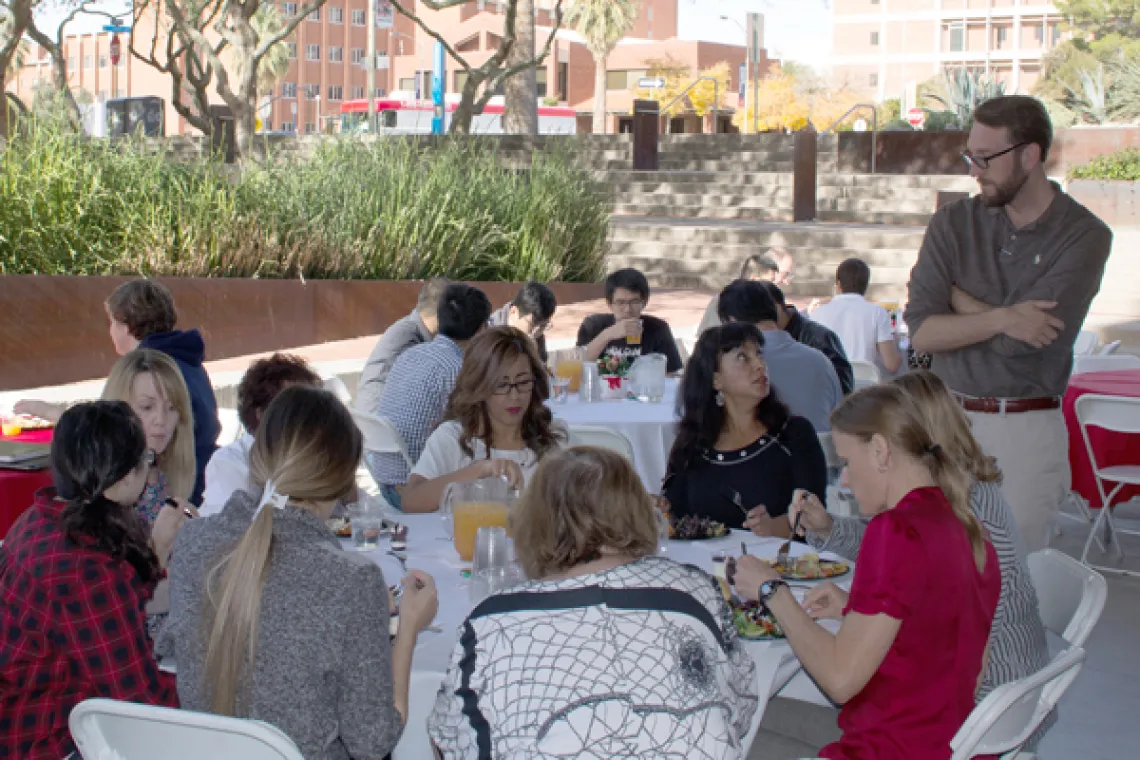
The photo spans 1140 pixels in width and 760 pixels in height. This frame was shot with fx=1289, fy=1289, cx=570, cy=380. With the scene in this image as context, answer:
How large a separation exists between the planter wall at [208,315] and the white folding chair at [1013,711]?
7.80 m

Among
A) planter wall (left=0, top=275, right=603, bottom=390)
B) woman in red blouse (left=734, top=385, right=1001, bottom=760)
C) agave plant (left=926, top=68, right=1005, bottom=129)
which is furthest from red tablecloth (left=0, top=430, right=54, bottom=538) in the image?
agave plant (left=926, top=68, right=1005, bottom=129)

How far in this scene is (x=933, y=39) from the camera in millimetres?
77375

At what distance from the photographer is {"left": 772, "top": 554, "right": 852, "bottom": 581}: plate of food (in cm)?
298

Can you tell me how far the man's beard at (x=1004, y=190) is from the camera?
3.67m

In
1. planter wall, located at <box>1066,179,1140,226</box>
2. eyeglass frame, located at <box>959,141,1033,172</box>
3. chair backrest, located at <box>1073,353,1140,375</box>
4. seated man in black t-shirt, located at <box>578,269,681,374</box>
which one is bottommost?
chair backrest, located at <box>1073,353,1140,375</box>

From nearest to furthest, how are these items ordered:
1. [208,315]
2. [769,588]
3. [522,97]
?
[769,588], [208,315], [522,97]

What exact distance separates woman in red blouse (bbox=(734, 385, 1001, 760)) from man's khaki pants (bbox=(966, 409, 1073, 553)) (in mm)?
1356

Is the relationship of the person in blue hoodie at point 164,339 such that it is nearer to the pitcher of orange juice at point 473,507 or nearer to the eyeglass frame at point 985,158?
the pitcher of orange juice at point 473,507

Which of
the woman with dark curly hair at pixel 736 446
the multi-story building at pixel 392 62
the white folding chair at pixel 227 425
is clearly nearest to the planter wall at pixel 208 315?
the white folding chair at pixel 227 425

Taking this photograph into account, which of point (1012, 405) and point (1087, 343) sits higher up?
point (1012, 405)

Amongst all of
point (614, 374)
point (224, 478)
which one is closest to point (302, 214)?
point (614, 374)

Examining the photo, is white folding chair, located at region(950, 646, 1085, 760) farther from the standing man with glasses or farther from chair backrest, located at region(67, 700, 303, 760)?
the standing man with glasses

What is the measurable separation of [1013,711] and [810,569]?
30.4 inches

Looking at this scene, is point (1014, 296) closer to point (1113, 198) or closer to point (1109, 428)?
point (1109, 428)
